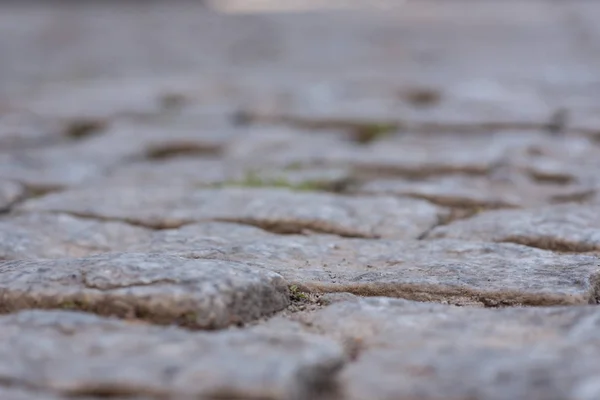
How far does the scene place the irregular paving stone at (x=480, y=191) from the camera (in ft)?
6.10

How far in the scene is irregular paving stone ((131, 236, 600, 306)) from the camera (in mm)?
1231

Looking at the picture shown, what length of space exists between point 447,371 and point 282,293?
0.38 meters

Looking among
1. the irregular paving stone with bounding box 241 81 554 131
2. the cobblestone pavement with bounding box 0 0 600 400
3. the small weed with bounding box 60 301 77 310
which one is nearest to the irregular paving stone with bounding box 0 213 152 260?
the cobblestone pavement with bounding box 0 0 600 400

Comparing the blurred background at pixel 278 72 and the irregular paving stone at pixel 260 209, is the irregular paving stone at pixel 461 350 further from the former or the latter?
the blurred background at pixel 278 72

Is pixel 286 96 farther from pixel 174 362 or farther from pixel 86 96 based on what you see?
pixel 174 362

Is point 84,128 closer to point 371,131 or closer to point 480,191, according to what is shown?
point 371,131

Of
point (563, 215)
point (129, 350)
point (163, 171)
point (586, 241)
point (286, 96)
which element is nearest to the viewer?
point (129, 350)

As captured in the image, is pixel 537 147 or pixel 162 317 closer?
pixel 162 317

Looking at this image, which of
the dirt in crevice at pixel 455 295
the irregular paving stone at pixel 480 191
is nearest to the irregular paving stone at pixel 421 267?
the dirt in crevice at pixel 455 295

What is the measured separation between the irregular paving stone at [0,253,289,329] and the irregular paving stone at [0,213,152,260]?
0.91 ft

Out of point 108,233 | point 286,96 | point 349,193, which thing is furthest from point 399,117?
point 108,233

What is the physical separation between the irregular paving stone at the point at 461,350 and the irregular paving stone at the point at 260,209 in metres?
0.51

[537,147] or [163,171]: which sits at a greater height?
[537,147]

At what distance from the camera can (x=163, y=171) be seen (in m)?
2.29
